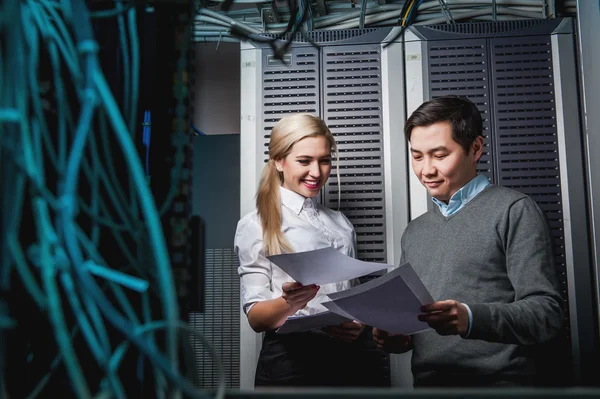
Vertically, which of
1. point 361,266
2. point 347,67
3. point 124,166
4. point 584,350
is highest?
point 347,67

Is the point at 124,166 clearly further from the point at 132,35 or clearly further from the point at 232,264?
the point at 232,264

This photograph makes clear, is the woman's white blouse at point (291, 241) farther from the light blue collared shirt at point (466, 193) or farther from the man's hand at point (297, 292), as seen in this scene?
the light blue collared shirt at point (466, 193)

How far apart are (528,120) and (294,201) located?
95 centimetres

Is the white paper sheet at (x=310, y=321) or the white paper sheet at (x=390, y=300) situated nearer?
the white paper sheet at (x=390, y=300)

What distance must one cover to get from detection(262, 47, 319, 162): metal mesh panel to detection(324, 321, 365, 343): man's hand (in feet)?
2.64

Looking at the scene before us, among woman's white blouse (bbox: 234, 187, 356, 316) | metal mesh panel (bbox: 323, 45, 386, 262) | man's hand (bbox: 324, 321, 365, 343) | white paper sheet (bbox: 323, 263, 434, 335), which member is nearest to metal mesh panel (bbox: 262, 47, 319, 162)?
metal mesh panel (bbox: 323, 45, 386, 262)

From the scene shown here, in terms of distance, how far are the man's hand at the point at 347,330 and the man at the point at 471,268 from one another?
6.1 inches

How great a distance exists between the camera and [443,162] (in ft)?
5.29

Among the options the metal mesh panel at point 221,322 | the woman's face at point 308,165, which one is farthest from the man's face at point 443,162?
the metal mesh panel at point 221,322

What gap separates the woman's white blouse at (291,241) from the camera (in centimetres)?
172

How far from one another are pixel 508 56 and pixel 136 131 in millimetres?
1825

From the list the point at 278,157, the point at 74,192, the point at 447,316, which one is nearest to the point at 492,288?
the point at 447,316

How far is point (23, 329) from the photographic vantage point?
24.6 inches

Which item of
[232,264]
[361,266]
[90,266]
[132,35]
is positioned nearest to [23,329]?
[90,266]
